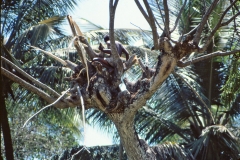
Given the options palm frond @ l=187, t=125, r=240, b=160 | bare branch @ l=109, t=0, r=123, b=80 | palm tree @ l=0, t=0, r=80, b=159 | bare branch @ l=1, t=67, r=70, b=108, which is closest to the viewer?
bare branch @ l=109, t=0, r=123, b=80

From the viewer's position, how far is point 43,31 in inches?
389

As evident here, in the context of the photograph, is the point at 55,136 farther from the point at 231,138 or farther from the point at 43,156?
the point at 231,138

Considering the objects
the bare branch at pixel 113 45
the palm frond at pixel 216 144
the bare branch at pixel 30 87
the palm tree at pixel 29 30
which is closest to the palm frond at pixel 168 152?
the bare branch at pixel 113 45

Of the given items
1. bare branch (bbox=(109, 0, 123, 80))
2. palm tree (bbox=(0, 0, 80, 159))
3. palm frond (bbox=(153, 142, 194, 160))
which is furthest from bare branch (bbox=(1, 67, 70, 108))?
palm tree (bbox=(0, 0, 80, 159))

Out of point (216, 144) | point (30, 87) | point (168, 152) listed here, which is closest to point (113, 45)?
point (30, 87)

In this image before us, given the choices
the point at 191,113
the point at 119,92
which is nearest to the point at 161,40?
the point at 119,92

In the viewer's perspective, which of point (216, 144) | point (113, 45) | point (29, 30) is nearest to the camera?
point (113, 45)

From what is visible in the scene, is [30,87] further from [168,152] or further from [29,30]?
[29,30]

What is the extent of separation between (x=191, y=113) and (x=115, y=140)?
1.96 m

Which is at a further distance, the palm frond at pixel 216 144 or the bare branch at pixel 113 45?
the palm frond at pixel 216 144

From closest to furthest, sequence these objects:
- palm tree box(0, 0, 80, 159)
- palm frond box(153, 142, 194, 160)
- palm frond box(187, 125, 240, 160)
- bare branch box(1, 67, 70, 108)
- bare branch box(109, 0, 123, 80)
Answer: bare branch box(109, 0, 123, 80) < bare branch box(1, 67, 70, 108) < palm frond box(153, 142, 194, 160) < palm frond box(187, 125, 240, 160) < palm tree box(0, 0, 80, 159)

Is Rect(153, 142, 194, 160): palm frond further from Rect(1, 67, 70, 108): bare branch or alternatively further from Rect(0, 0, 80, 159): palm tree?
Rect(0, 0, 80, 159): palm tree

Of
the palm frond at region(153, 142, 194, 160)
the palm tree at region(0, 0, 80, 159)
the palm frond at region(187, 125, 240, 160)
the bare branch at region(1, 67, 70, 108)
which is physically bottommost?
the palm frond at region(187, 125, 240, 160)

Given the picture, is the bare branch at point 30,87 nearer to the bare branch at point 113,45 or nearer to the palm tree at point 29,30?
the bare branch at point 113,45
